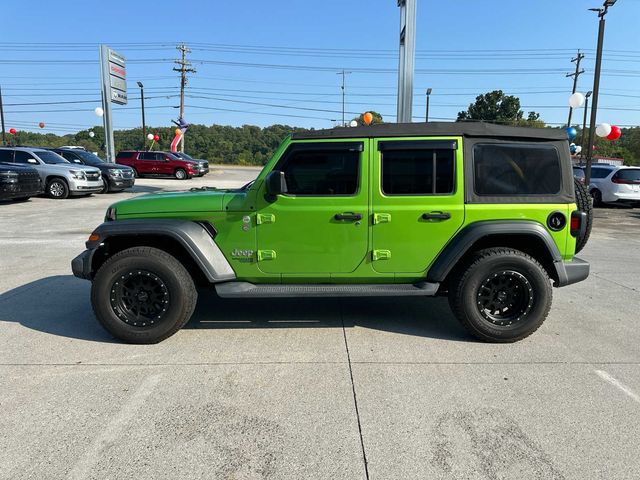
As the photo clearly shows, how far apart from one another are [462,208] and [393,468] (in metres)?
2.32

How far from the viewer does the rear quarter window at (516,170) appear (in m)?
4.02

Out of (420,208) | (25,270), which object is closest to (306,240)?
(420,208)

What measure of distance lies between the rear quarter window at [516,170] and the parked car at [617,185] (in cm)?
1437

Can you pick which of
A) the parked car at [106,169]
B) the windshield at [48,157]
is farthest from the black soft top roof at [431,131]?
the parked car at [106,169]

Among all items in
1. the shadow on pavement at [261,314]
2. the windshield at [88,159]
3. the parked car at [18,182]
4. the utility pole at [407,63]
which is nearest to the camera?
the shadow on pavement at [261,314]

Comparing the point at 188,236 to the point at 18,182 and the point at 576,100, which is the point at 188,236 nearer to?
the point at 18,182

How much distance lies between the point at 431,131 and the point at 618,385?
244 centimetres

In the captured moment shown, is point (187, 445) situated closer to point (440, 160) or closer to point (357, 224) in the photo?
point (357, 224)

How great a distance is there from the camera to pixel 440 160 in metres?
3.98

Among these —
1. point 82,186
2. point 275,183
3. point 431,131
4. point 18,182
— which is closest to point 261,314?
point 275,183

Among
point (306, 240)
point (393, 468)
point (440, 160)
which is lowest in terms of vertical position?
point (393, 468)

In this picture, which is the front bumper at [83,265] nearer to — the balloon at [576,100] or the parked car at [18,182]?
the parked car at [18,182]

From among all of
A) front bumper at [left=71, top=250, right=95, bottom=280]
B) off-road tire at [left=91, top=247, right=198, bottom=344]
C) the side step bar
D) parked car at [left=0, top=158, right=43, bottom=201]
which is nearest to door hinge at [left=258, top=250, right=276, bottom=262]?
the side step bar

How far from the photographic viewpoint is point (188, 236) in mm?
3865
